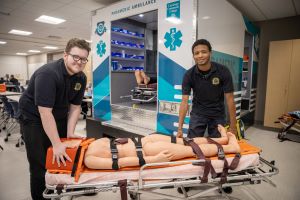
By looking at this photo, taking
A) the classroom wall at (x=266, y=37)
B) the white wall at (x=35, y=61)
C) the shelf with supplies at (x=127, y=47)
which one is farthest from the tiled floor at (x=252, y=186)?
the white wall at (x=35, y=61)

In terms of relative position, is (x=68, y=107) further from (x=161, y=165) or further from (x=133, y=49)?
(x=133, y=49)

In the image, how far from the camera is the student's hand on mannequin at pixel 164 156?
1.51 m

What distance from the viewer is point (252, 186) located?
98.7 inches

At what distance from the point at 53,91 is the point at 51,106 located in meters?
0.11

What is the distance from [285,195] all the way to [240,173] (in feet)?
4.06

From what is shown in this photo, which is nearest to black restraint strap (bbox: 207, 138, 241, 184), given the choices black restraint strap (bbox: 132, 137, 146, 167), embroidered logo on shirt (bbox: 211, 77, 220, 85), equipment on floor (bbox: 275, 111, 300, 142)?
black restraint strap (bbox: 132, 137, 146, 167)

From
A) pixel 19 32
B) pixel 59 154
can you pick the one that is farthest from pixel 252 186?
pixel 19 32

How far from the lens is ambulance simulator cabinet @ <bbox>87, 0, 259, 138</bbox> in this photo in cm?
264

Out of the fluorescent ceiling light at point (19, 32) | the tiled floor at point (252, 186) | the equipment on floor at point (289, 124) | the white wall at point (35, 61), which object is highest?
the fluorescent ceiling light at point (19, 32)

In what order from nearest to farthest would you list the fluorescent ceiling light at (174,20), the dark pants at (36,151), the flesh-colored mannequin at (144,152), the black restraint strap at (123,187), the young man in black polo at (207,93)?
the black restraint strap at (123,187)
the flesh-colored mannequin at (144,152)
the dark pants at (36,151)
the young man in black polo at (207,93)
the fluorescent ceiling light at (174,20)

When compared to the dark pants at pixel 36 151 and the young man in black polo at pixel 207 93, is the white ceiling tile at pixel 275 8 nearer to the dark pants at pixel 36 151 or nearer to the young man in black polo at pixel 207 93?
the young man in black polo at pixel 207 93

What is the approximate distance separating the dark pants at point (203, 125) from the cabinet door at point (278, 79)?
367 cm

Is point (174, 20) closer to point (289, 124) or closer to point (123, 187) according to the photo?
point (123, 187)

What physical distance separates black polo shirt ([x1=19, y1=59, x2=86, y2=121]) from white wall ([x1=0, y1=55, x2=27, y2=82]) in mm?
17123
